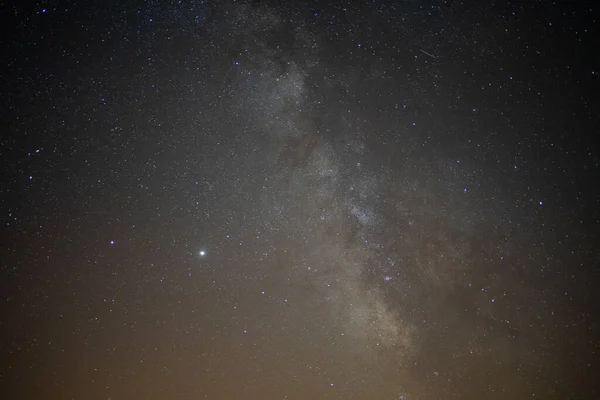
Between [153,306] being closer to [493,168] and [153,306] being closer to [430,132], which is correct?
[430,132]

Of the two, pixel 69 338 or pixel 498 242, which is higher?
pixel 498 242

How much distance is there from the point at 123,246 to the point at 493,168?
3.66 metres

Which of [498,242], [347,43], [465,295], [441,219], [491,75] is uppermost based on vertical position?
[347,43]

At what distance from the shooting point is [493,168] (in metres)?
2.74

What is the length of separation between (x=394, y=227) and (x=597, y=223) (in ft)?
6.97

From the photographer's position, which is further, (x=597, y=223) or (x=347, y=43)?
(x=597, y=223)

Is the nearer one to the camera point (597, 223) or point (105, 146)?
point (105, 146)

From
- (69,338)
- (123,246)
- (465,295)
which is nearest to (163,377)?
(69,338)

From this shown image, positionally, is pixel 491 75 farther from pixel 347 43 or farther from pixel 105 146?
pixel 105 146

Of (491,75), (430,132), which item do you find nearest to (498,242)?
(430,132)

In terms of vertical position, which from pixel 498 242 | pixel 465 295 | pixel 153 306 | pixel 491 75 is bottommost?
pixel 153 306

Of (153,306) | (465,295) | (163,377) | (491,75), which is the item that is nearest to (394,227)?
(465,295)

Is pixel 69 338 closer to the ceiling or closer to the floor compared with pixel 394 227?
closer to the floor

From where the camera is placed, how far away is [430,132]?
2697 mm
